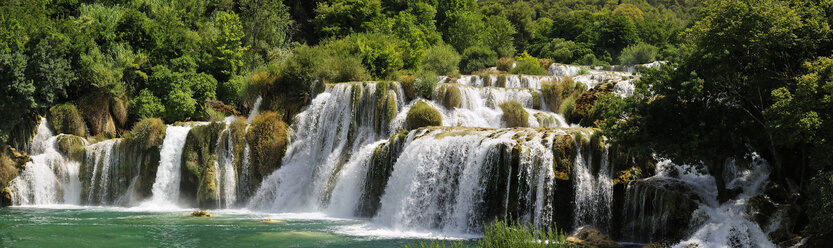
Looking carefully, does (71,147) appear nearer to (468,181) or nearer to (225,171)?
(225,171)

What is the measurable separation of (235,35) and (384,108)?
46.1 ft

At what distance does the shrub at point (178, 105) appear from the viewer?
31703 millimetres

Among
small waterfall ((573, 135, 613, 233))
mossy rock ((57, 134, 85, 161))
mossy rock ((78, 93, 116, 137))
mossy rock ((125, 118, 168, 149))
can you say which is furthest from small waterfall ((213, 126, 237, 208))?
small waterfall ((573, 135, 613, 233))

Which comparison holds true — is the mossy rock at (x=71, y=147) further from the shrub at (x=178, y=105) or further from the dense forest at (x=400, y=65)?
the shrub at (x=178, y=105)

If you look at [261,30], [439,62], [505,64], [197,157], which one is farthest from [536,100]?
[505,64]

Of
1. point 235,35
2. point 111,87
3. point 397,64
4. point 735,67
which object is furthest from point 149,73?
point 735,67

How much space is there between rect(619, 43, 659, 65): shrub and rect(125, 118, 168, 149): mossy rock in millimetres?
42823

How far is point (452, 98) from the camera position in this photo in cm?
2708

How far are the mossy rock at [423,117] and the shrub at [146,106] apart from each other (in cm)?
1382

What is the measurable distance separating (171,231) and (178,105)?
13943 mm

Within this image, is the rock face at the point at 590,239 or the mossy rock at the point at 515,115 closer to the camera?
the rock face at the point at 590,239

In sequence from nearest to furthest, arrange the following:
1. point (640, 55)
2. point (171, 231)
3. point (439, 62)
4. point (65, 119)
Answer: point (171, 231) → point (65, 119) → point (439, 62) → point (640, 55)

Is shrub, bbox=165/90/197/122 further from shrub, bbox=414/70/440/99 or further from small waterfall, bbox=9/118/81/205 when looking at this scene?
shrub, bbox=414/70/440/99

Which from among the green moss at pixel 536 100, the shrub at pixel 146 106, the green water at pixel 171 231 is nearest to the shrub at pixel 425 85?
the green moss at pixel 536 100
